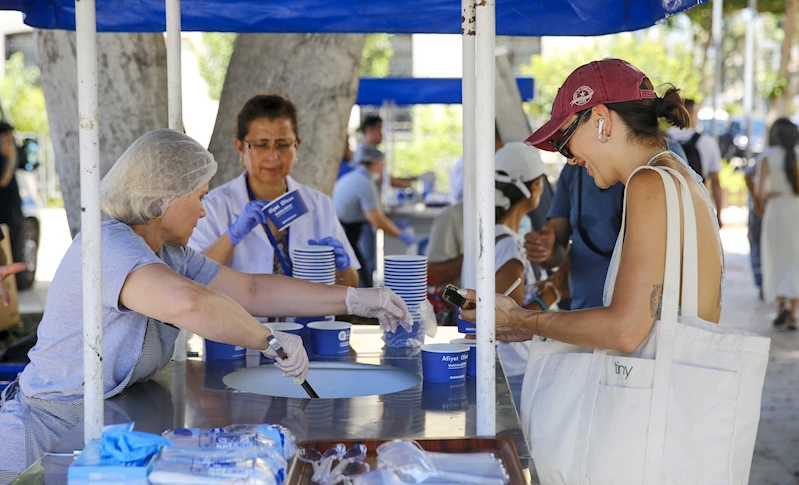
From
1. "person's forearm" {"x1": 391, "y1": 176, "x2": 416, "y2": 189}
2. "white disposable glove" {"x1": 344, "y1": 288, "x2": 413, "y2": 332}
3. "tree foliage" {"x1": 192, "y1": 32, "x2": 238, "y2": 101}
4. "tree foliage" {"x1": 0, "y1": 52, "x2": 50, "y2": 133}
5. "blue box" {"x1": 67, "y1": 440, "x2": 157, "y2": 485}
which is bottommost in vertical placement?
"blue box" {"x1": 67, "y1": 440, "x2": 157, "y2": 485}

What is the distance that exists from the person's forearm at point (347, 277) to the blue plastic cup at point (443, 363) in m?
1.27

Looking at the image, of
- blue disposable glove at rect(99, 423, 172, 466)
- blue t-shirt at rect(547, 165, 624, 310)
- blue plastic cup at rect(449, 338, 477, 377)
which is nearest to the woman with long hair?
blue t-shirt at rect(547, 165, 624, 310)

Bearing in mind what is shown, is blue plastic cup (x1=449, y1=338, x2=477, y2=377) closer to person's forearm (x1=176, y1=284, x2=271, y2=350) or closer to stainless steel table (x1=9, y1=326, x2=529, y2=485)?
stainless steel table (x1=9, y1=326, x2=529, y2=485)

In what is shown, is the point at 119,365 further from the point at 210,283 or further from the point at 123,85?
the point at 123,85

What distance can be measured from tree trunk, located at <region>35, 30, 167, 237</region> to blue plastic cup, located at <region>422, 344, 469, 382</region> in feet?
7.98

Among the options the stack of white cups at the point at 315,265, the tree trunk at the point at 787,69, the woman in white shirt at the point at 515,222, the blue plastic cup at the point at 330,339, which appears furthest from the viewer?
the tree trunk at the point at 787,69

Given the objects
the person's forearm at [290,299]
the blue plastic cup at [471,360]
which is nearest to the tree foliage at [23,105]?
the person's forearm at [290,299]

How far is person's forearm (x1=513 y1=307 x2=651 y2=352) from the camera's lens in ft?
5.96

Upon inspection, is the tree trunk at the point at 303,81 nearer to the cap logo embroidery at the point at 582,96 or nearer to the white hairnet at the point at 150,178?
the white hairnet at the point at 150,178

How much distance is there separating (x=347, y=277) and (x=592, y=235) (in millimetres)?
1212

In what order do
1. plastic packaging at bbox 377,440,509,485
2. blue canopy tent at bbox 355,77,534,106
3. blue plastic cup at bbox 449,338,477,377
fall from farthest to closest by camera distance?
blue canopy tent at bbox 355,77,534,106 < blue plastic cup at bbox 449,338,477,377 < plastic packaging at bbox 377,440,509,485

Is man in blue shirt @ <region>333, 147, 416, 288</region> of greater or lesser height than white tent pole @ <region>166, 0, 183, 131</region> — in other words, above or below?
below

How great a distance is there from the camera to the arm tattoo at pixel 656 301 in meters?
1.80

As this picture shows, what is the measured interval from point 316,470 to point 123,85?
310cm
